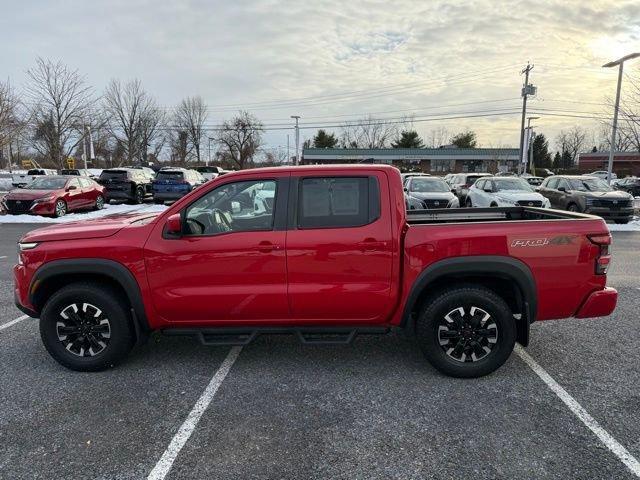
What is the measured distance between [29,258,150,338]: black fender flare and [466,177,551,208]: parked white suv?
12399 millimetres

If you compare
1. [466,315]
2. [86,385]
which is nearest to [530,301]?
[466,315]

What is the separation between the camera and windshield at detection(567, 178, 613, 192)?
51.2 ft

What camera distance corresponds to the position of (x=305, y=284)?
3779 mm

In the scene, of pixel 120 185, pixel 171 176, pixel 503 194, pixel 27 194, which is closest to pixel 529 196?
pixel 503 194

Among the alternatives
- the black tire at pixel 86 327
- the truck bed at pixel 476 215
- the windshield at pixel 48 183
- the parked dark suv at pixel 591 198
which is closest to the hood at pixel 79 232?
the black tire at pixel 86 327

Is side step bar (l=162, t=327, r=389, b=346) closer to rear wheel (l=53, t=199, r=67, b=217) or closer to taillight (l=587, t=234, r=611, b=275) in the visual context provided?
taillight (l=587, t=234, r=611, b=275)

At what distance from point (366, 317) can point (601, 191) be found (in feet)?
49.3

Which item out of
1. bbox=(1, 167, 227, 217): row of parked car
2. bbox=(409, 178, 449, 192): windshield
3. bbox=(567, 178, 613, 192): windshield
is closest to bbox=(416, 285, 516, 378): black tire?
bbox=(409, 178, 449, 192): windshield

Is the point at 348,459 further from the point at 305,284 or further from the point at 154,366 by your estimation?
the point at 154,366

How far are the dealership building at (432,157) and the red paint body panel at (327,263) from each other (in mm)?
65779

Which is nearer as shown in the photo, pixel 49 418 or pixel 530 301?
pixel 49 418

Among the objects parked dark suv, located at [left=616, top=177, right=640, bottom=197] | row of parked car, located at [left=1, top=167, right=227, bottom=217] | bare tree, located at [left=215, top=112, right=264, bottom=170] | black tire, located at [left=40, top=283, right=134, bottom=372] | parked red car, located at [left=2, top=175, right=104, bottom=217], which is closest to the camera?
black tire, located at [left=40, top=283, right=134, bottom=372]

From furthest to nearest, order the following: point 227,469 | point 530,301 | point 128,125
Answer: point 128,125, point 530,301, point 227,469

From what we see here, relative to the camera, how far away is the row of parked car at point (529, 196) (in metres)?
14.6
